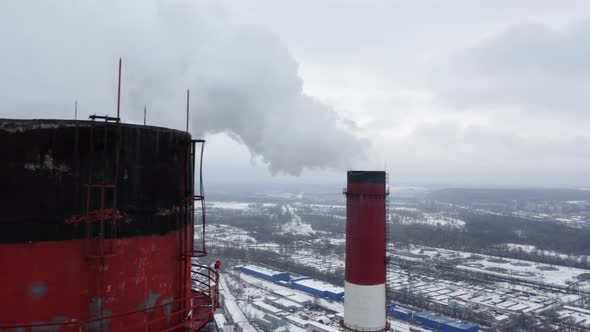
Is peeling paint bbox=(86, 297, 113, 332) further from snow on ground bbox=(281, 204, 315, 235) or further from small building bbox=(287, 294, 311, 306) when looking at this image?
snow on ground bbox=(281, 204, 315, 235)

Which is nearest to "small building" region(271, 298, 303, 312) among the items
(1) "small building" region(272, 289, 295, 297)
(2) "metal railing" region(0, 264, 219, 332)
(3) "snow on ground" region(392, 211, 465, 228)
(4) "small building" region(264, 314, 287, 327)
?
(1) "small building" region(272, 289, 295, 297)

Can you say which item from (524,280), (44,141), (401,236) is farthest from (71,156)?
(401,236)

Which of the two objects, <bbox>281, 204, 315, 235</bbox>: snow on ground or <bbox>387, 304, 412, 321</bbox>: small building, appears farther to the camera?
<bbox>281, 204, 315, 235</bbox>: snow on ground

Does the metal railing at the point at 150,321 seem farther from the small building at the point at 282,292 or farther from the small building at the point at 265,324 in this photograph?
the small building at the point at 282,292

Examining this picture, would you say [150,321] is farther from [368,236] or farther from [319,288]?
[319,288]

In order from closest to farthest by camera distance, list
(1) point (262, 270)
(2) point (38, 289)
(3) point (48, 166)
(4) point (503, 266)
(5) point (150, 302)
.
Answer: (2) point (38, 289) < (3) point (48, 166) < (5) point (150, 302) < (1) point (262, 270) < (4) point (503, 266)

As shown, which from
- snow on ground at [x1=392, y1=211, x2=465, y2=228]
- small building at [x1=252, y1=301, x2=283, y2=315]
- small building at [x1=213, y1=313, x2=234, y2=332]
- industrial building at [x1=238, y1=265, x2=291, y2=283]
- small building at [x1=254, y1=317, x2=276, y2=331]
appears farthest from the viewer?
snow on ground at [x1=392, y1=211, x2=465, y2=228]

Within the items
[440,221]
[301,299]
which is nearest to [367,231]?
[301,299]
